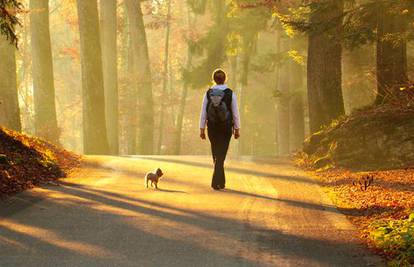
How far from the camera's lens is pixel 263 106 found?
53406mm

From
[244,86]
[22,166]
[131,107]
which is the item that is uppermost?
[244,86]

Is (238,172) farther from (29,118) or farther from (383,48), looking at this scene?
(29,118)

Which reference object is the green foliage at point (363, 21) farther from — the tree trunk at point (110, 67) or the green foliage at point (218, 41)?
the green foliage at point (218, 41)

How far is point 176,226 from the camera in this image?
8.21 m

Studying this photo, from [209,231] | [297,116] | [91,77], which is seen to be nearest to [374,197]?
[209,231]

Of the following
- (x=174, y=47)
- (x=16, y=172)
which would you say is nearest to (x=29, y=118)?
(x=174, y=47)

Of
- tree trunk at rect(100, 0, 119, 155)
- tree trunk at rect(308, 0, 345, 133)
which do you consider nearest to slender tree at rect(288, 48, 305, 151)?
tree trunk at rect(100, 0, 119, 155)

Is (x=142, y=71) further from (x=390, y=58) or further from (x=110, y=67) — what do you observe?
(x=390, y=58)

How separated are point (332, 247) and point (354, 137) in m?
7.72

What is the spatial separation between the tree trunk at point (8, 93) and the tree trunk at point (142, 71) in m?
12.6

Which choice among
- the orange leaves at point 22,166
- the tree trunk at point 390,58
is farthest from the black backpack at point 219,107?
the tree trunk at point 390,58

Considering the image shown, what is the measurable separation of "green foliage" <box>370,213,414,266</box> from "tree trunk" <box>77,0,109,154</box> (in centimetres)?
1740

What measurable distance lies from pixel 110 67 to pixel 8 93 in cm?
1292

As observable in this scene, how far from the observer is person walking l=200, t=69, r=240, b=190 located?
38.0ft
